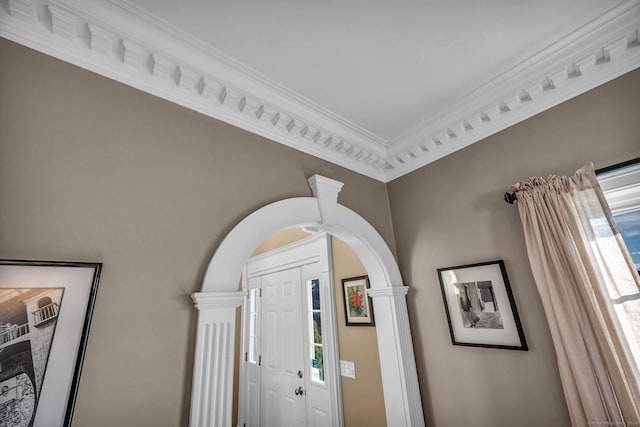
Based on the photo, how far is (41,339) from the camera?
0.93m

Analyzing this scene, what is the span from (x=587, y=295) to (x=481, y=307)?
536 millimetres

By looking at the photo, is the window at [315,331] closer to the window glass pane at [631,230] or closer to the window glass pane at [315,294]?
the window glass pane at [315,294]

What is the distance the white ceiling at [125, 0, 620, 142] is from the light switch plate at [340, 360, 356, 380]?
7.27 ft

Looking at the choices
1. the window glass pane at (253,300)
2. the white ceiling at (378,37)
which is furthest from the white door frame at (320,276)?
the white ceiling at (378,37)

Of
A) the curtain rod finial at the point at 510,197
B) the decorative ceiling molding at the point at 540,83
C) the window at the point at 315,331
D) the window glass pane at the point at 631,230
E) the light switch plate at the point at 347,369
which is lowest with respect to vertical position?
the light switch plate at the point at 347,369

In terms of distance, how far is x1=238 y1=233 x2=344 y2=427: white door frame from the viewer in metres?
2.53

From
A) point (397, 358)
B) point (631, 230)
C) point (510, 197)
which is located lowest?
point (397, 358)

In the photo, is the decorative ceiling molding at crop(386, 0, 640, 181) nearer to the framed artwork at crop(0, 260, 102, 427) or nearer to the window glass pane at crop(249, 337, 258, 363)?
the framed artwork at crop(0, 260, 102, 427)

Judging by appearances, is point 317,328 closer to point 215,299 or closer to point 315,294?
point 315,294

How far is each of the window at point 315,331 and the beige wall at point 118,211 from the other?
169cm

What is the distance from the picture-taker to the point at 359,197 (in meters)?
2.28

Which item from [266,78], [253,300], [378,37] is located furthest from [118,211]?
[253,300]

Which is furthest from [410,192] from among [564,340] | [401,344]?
[564,340]

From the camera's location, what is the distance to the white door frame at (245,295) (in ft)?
3.99
